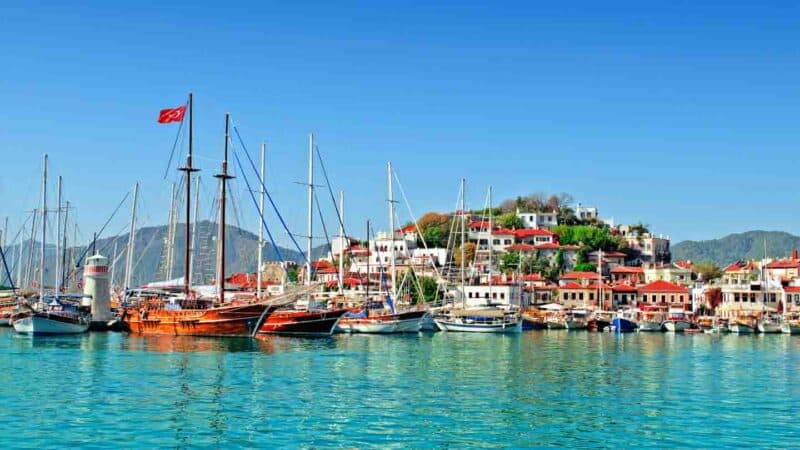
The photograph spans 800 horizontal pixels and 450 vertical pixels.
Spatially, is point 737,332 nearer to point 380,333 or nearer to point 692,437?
point 380,333

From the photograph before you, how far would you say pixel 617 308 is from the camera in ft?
383

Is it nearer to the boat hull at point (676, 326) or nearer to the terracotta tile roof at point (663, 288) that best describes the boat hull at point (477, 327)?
the boat hull at point (676, 326)

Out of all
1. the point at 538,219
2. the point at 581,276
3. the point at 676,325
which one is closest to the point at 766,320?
the point at 676,325

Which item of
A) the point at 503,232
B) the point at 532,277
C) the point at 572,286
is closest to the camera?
the point at 572,286

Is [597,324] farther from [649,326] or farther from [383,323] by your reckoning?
[383,323]

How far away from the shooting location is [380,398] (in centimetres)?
3075

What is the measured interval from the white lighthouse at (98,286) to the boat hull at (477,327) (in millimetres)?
29989

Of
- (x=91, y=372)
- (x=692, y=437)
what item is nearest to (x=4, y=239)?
(x=91, y=372)

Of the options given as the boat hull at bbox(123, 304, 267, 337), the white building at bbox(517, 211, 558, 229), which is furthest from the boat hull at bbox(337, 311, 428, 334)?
the white building at bbox(517, 211, 558, 229)

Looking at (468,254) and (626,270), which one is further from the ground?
(468,254)

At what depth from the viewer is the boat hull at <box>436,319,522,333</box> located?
270 feet

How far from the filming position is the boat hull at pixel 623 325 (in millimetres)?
89869

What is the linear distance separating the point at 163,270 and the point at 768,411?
207 ft

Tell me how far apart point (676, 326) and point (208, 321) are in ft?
173
